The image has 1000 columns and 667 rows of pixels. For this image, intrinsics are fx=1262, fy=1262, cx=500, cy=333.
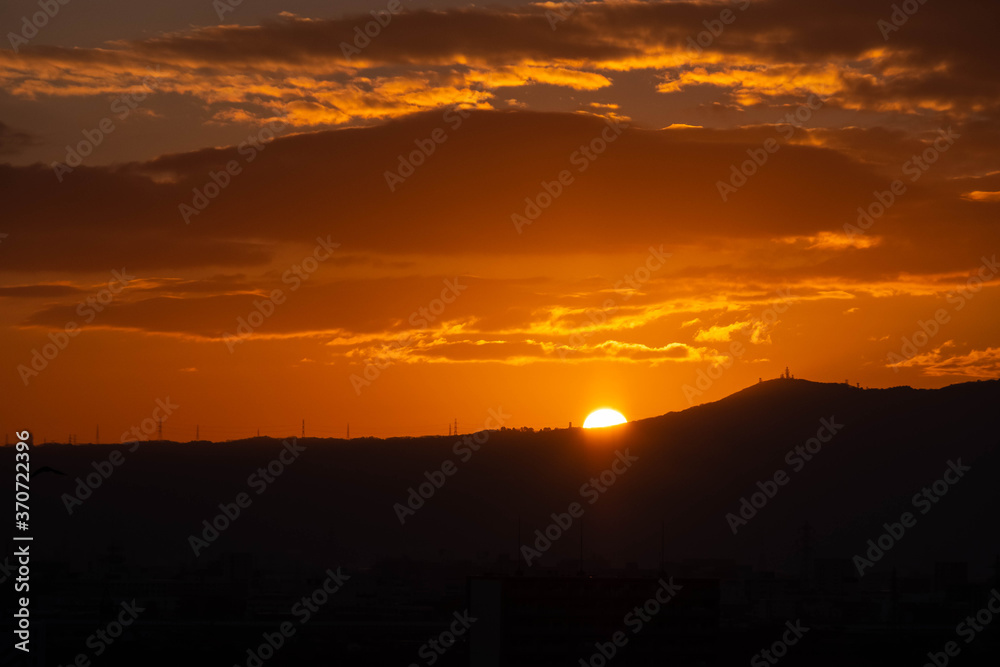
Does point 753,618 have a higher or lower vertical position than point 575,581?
lower

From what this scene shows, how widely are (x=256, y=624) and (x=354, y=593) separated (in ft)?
116

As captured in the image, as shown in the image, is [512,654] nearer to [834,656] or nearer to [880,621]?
[834,656]

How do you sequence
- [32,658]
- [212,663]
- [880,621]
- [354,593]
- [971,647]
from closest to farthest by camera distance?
1. [32,658]
2. [212,663]
3. [971,647]
4. [880,621]
5. [354,593]

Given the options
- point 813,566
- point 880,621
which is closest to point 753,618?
point 880,621

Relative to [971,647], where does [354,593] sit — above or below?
below

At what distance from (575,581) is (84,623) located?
62.1 meters

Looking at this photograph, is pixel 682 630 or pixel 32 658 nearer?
pixel 32 658

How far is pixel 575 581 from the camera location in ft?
272

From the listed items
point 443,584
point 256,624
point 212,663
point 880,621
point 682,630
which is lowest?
point 443,584

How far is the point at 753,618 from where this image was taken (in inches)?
5300

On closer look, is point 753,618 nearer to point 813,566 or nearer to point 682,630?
point 682,630

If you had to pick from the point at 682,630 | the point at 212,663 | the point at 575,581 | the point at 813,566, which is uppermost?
the point at 575,581

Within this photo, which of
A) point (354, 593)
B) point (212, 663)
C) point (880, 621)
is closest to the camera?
point (212, 663)

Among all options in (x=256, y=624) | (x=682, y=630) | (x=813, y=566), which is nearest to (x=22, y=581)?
(x=682, y=630)
